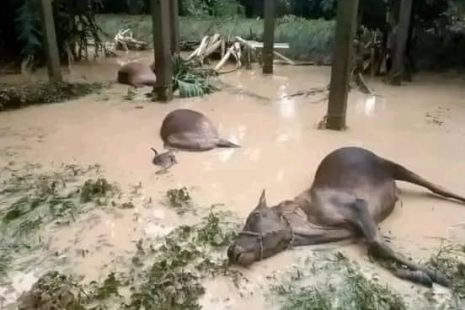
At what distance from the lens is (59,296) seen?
131 inches

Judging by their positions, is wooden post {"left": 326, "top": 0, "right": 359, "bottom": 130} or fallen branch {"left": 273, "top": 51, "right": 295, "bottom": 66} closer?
wooden post {"left": 326, "top": 0, "right": 359, "bottom": 130}

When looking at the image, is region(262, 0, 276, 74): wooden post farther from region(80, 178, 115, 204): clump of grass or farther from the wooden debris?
region(80, 178, 115, 204): clump of grass

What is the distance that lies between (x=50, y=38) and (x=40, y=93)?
104 cm

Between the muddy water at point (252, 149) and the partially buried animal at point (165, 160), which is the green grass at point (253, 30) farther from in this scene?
the partially buried animal at point (165, 160)

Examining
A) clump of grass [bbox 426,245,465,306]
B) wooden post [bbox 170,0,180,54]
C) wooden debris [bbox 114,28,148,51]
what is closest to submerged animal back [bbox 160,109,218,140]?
clump of grass [bbox 426,245,465,306]

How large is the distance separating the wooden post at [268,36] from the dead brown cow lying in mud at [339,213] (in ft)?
17.0

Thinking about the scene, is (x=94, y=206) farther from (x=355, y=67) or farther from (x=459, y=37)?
(x=459, y=37)

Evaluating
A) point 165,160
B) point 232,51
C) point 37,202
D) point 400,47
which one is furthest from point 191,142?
point 232,51

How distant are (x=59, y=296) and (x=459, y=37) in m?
9.39

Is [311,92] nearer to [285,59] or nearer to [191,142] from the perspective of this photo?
[285,59]

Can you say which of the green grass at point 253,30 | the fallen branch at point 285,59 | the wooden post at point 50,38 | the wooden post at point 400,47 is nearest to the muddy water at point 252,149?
the wooden post at point 400,47

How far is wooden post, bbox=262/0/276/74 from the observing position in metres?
9.31

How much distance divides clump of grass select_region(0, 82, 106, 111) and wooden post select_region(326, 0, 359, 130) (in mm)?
3765

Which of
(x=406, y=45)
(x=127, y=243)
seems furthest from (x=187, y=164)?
(x=406, y=45)
